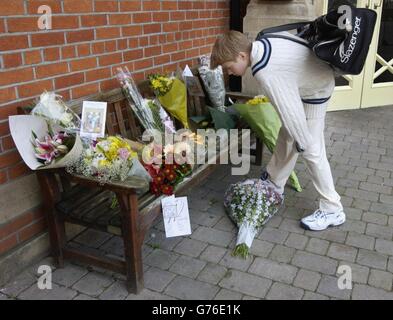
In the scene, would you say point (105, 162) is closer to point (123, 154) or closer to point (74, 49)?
point (123, 154)

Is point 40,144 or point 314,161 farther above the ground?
point 40,144

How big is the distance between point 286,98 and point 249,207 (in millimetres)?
929

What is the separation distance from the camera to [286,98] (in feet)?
8.99

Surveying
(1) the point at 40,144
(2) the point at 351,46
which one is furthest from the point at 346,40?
(1) the point at 40,144

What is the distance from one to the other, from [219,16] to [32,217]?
3.13m

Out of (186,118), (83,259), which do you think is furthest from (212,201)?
(83,259)

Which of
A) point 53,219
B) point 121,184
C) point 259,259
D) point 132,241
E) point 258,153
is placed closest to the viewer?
point 121,184

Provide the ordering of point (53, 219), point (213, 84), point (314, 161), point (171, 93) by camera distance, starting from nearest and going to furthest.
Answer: point (53, 219) → point (314, 161) → point (171, 93) → point (213, 84)

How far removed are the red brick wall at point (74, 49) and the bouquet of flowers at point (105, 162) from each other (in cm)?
46

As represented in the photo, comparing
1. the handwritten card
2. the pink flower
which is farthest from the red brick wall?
the handwritten card

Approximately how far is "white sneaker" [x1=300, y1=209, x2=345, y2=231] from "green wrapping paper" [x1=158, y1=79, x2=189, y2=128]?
1.24m

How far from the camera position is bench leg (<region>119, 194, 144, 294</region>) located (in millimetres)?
2436

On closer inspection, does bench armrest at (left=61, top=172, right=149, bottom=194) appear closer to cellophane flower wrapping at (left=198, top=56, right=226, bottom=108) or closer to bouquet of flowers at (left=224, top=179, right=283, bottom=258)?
bouquet of flowers at (left=224, top=179, right=283, bottom=258)

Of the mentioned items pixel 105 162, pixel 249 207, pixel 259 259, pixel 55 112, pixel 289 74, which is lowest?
pixel 259 259
